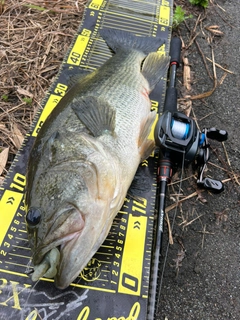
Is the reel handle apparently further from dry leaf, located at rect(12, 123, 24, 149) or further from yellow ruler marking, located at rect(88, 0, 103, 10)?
dry leaf, located at rect(12, 123, 24, 149)

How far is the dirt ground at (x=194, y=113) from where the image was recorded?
8.33ft

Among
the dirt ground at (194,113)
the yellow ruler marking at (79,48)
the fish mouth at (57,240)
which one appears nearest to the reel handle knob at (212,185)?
the dirt ground at (194,113)

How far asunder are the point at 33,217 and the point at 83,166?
46 centimetres

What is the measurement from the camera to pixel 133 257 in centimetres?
250

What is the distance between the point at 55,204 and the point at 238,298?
5.55 ft

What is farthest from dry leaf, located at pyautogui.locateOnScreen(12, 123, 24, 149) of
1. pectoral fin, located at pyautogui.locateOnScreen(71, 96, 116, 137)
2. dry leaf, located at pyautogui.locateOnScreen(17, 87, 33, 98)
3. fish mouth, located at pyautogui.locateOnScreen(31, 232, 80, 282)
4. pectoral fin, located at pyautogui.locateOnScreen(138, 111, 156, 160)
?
fish mouth, located at pyautogui.locateOnScreen(31, 232, 80, 282)

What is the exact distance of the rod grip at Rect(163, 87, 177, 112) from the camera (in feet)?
10.1

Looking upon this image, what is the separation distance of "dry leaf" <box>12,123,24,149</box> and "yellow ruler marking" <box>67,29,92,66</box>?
105 centimetres

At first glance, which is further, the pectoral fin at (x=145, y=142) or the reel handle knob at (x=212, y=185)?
the reel handle knob at (x=212, y=185)

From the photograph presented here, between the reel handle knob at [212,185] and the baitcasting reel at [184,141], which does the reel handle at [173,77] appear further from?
the reel handle knob at [212,185]

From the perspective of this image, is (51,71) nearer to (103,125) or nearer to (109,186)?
(103,125)

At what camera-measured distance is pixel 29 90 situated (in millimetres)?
3422

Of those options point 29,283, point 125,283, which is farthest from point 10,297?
point 125,283

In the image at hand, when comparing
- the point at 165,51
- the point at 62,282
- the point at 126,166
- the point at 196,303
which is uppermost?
the point at 165,51
